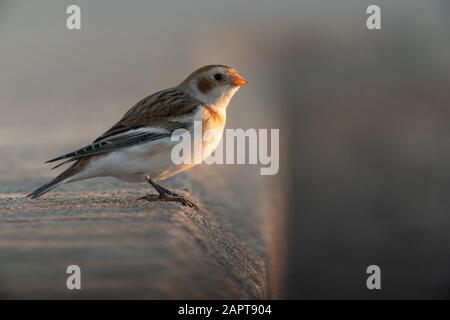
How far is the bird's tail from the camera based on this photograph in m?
3.67

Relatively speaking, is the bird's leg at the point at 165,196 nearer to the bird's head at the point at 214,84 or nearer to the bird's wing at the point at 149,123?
the bird's wing at the point at 149,123

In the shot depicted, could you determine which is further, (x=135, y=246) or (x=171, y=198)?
(x=171, y=198)

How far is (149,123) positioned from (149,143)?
0.53 ft

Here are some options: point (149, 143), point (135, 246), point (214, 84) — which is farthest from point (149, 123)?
point (135, 246)

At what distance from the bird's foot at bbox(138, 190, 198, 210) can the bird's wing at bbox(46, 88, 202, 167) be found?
1.30ft

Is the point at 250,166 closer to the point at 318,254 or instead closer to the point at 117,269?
the point at 318,254

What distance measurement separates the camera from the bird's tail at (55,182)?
3668 millimetres

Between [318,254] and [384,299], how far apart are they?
1.61 feet

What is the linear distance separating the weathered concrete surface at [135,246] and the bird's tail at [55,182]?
0.05 metres

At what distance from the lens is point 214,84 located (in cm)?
460

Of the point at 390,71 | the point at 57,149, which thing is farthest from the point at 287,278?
the point at 390,71
